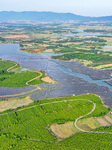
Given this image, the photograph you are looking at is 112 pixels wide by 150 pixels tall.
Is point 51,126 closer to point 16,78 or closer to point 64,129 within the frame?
point 64,129

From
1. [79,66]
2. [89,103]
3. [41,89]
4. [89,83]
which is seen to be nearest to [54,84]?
[41,89]

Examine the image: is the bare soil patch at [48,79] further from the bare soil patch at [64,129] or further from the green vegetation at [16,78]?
the bare soil patch at [64,129]

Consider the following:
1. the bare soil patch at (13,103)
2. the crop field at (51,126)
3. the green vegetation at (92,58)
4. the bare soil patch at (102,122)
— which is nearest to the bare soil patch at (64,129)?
the crop field at (51,126)

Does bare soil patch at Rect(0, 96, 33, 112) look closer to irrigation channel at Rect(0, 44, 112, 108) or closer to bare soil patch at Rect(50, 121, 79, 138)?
irrigation channel at Rect(0, 44, 112, 108)

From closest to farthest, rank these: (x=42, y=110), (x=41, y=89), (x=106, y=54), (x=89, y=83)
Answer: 1. (x=42, y=110)
2. (x=41, y=89)
3. (x=89, y=83)
4. (x=106, y=54)

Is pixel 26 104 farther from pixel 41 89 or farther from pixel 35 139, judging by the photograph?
pixel 35 139

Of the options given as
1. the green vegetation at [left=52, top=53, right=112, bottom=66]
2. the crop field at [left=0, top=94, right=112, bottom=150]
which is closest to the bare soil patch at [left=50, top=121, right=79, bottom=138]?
the crop field at [left=0, top=94, right=112, bottom=150]
